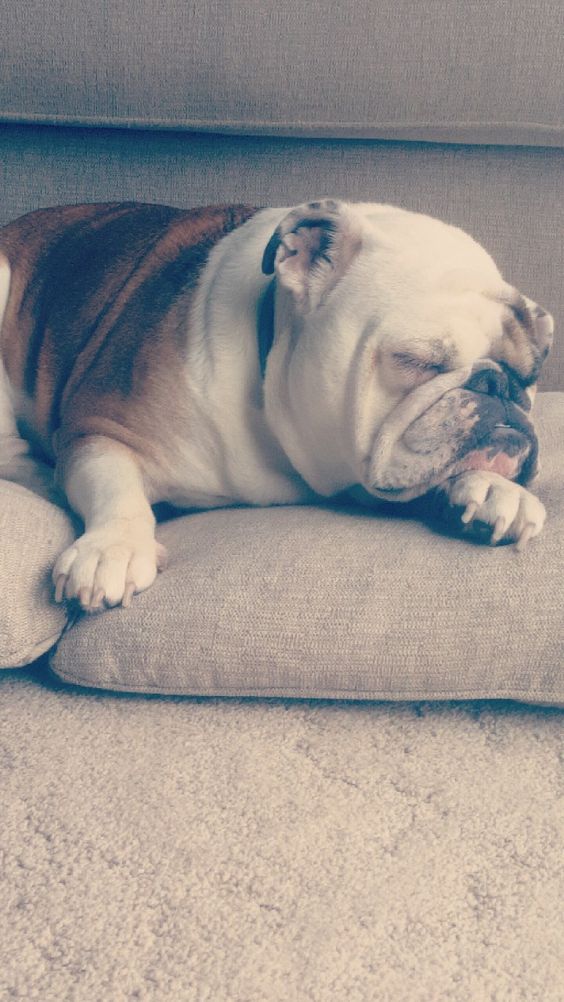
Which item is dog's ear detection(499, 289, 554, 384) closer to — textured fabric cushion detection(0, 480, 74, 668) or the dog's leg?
the dog's leg

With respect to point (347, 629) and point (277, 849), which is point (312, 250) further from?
point (277, 849)

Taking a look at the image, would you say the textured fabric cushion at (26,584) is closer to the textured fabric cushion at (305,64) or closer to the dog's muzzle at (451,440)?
the dog's muzzle at (451,440)

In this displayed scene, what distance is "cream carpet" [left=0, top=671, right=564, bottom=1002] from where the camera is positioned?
0.81 meters

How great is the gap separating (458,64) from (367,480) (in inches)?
38.4

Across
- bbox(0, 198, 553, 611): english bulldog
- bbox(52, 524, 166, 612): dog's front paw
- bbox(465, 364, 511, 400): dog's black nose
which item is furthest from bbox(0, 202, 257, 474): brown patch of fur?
bbox(465, 364, 511, 400): dog's black nose

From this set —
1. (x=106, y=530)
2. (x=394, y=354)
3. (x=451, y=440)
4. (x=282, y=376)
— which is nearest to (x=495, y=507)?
(x=451, y=440)

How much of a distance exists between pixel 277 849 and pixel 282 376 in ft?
2.08

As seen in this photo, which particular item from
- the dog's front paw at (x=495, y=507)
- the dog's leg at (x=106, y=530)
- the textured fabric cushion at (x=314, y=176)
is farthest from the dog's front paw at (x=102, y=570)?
the textured fabric cushion at (x=314, y=176)

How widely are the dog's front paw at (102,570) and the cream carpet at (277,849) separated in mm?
125

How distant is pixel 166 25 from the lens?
1.87 meters

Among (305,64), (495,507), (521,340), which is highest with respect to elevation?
(305,64)

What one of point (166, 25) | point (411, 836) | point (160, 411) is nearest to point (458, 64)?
point (166, 25)

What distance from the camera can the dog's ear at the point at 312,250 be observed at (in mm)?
1307

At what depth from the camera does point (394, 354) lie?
4.12ft
